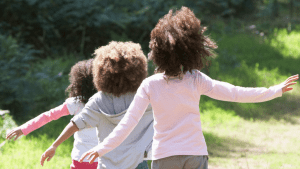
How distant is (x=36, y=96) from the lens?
7.05 metres

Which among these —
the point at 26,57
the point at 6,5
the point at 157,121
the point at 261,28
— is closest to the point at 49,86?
the point at 26,57

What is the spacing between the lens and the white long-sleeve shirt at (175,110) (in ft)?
7.53

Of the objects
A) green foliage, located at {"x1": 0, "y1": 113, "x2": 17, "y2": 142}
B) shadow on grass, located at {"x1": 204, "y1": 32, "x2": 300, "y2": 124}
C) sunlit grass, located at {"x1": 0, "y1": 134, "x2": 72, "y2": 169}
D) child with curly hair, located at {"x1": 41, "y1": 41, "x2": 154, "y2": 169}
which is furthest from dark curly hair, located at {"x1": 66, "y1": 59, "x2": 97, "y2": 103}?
shadow on grass, located at {"x1": 204, "y1": 32, "x2": 300, "y2": 124}

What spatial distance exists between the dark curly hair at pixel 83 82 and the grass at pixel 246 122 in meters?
1.79

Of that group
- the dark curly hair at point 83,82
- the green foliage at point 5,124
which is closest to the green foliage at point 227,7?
→ the green foliage at point 5,124

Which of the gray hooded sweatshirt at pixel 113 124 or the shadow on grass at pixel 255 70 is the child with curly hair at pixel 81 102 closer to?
A: the gray hooded sweatshirt at pixel 113 124

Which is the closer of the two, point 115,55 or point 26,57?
point 115,55

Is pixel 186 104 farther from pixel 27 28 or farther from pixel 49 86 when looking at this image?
pixel 27 28

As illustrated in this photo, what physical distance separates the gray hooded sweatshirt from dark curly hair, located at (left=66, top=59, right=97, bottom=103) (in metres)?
0.47

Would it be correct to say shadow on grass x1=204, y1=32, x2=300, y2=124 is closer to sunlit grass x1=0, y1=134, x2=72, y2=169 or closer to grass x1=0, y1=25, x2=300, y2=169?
grass x1=0, y1=25, x2=300, y2=169

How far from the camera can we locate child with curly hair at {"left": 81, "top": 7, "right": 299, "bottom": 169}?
2297 millimetres

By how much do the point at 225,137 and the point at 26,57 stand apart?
4.86 m

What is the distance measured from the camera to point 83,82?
331 cm

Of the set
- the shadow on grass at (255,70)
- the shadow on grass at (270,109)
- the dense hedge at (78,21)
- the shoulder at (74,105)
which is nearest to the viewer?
the shoulder at (74,105)
